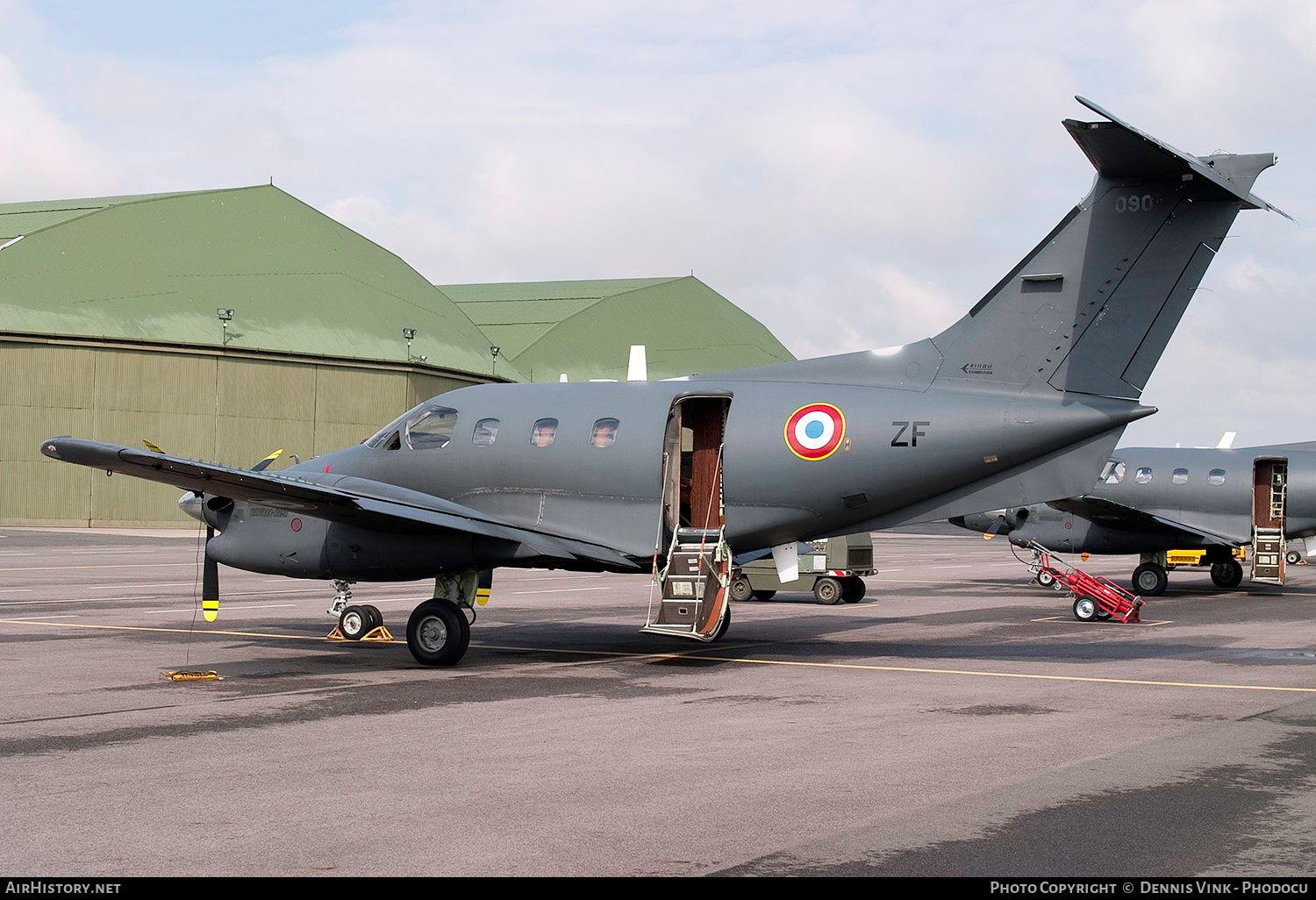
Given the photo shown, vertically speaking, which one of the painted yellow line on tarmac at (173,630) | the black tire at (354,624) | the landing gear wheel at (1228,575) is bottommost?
the painted yellow line on tarmac at (173,630)

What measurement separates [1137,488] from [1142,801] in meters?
27.1

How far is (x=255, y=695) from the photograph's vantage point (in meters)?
13.1

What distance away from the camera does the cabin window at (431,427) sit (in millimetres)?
17703

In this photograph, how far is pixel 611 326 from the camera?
330ft

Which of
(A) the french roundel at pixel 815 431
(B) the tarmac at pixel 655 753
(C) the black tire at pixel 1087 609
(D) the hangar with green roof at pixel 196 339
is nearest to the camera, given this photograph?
(B) the tarmac at pixel 655 753

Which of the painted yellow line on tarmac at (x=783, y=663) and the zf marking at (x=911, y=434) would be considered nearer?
the painted yellow line on tarmac at (x=783, y=663)

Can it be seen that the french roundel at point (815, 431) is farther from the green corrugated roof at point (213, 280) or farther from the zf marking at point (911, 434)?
the green corrugated roof at point (213, 280)

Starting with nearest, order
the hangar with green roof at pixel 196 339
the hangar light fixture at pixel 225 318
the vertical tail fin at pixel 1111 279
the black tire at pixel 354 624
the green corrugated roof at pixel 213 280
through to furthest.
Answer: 1. the vertical tail fin at pixel 1111 279
2. the black tire at pixel 354 624
3. the hangar with green roof at pixel 196 339
4. the green corrugated roof at pixel 213 280
5. the hangar light fixture at pixel 225 318

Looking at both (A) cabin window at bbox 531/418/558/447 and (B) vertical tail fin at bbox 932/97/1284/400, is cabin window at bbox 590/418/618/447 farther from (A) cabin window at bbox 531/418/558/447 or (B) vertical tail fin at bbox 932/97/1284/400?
(B) vertical tail fin at bbox 932/97/1284/400

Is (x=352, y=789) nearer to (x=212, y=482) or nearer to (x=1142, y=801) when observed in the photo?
(x=1142, y=801)

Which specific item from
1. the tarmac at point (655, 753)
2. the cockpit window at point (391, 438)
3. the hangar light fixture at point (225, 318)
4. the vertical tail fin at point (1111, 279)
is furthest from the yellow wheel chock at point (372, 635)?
the hangar light fixture at point (225, 318)

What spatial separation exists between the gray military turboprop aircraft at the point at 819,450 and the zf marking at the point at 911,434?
0.02 metres

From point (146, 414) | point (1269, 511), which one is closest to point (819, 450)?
point (1269, 511)
